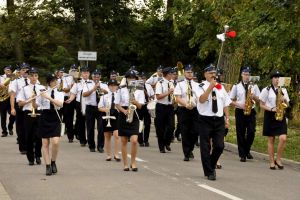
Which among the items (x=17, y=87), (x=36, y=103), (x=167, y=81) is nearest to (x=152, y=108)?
(x=167, y=81)

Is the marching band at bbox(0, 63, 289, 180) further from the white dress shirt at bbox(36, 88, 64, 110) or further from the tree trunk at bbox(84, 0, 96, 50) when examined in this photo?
the tree trunk at bbox(84, 0, 96, 50)

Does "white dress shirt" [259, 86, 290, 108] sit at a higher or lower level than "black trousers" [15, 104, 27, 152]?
higher

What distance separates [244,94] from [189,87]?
1.23 metres

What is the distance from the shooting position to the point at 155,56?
1533 inches

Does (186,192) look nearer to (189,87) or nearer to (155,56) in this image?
(189,87)

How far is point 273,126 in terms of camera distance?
1365cm

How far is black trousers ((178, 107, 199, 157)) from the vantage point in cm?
1470

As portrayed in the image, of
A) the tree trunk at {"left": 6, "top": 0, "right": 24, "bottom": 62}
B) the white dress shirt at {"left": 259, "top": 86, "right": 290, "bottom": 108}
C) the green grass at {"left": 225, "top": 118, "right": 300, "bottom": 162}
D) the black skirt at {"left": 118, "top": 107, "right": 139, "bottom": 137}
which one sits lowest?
the green grass at {"left": 225, "top": 118, "right": 300, "bottom": 162}

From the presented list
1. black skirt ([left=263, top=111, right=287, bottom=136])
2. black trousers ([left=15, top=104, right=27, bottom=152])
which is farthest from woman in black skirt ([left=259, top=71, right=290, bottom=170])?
black trousers ([left=15, top=104, right=27, bottom=152])

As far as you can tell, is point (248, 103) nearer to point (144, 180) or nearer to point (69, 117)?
point (144, 180)

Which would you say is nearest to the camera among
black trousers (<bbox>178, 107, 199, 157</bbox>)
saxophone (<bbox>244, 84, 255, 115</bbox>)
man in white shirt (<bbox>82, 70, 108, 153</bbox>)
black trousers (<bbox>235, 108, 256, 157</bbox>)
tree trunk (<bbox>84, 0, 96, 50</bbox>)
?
black trousers (<bbox>178, 107, 199, 157</bbox>)

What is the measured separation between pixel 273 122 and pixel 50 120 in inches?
176

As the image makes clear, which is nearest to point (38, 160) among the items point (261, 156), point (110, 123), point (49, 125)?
point (49, 125)

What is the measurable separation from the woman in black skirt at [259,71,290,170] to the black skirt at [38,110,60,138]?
13.9ft
